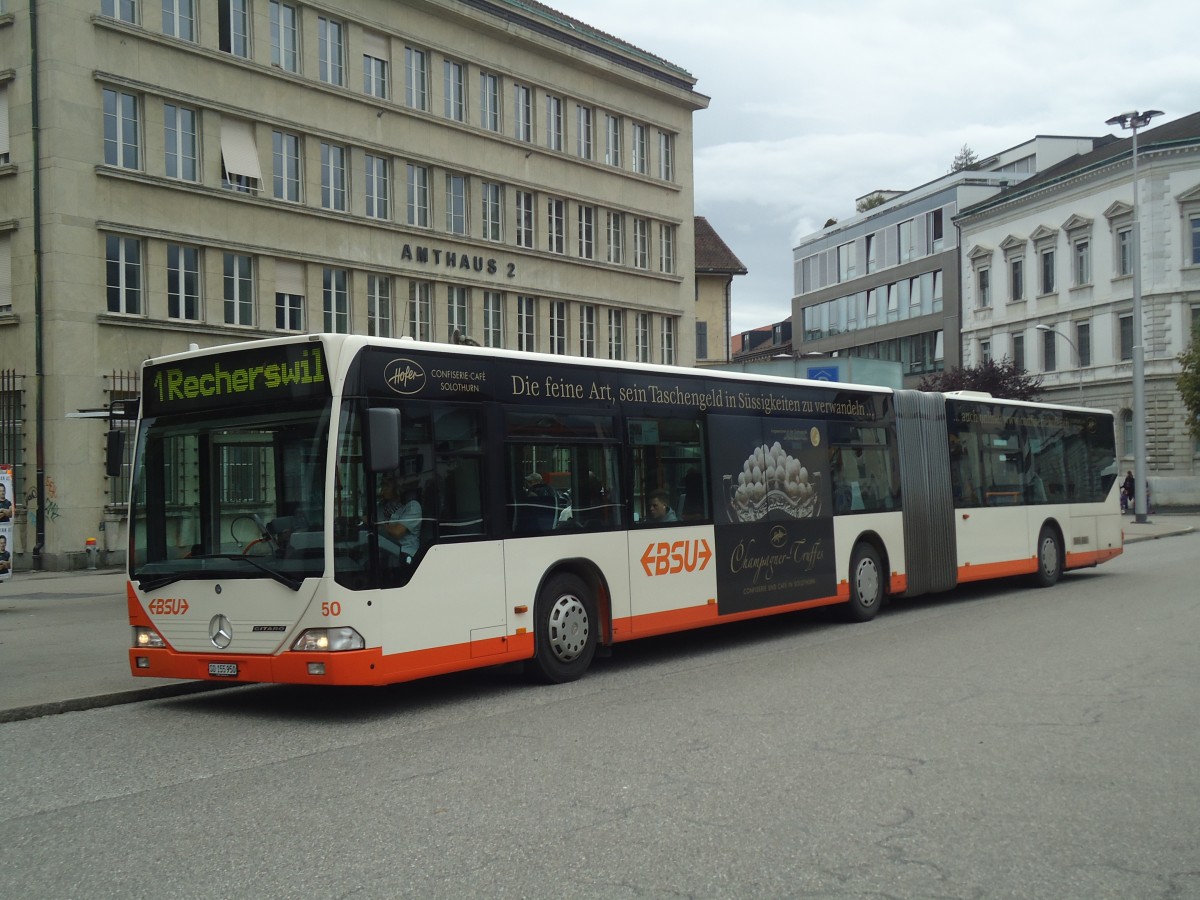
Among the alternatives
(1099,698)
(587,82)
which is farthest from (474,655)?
(587,82)

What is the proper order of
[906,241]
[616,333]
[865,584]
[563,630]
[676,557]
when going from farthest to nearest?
[906,241], [616,333], [865,584], [676,557], [563,630]

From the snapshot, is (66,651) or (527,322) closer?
(66,651)

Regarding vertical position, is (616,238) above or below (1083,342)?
above

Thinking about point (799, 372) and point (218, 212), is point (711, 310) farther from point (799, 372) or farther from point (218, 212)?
point (218, 212)

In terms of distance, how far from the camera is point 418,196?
34.5 metres

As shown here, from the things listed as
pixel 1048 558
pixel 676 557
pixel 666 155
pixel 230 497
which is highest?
pixel 666 155

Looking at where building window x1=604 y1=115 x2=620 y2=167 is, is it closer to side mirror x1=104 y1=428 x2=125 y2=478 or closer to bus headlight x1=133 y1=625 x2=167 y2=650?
side mirror x1=104 y1=428 x2=125 y2=478

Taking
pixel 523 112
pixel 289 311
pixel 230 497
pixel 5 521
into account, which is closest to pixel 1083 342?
pixel 523 112

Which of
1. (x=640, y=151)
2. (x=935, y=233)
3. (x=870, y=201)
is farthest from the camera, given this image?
(x=870, y=201)

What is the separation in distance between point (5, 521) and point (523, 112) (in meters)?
23.2

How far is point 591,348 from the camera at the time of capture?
3978 cm

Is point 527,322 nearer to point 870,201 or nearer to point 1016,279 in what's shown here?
point 1016,279

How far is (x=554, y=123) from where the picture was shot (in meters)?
38.6

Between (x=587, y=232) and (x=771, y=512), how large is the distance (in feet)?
88.5
